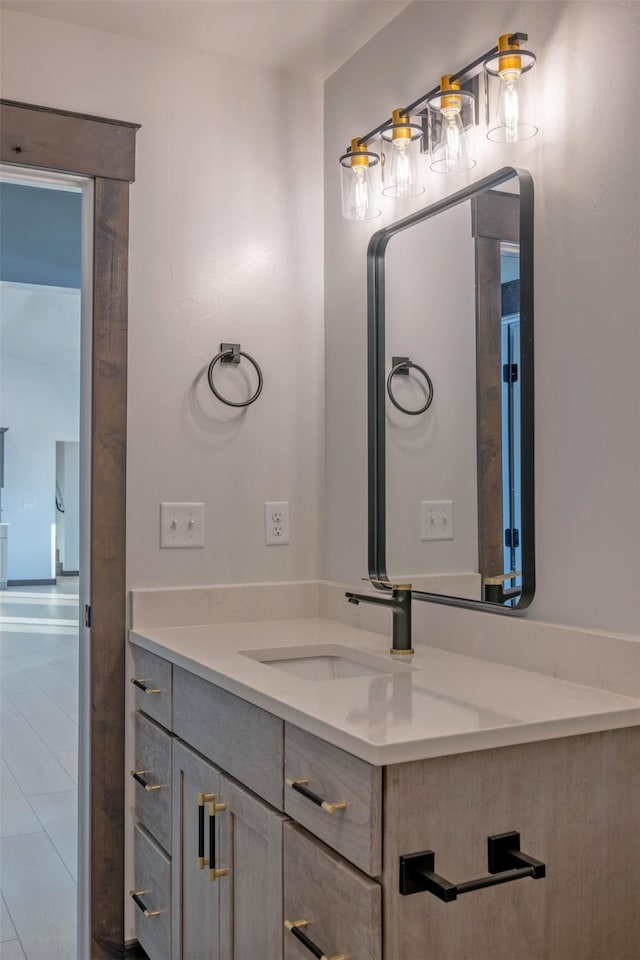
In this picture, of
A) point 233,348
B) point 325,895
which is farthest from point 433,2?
point 325,895

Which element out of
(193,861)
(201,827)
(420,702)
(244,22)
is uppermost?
(244,22)

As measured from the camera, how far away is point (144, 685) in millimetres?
2137

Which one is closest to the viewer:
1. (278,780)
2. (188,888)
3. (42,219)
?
(278,780)

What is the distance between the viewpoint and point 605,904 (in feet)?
4.40

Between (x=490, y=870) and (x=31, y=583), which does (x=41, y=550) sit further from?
(x=490, y=870)

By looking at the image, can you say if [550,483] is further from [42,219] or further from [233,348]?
[42,219]

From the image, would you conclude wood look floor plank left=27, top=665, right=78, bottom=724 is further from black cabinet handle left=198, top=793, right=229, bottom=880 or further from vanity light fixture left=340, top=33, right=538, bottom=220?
vanity light fixture left=340, top=33, right=538, bottom=220

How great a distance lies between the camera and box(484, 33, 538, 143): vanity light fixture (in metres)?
1.66

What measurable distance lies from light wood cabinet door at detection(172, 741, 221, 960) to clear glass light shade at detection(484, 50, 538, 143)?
1392 millimetres

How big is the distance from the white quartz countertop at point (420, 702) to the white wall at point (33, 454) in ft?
33.4

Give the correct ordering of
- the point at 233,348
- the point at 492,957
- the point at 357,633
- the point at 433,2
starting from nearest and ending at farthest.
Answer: the point at 492,957 → the point at 433,2 → the point at 357,633 → the point at 233,348

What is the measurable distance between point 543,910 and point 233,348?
1.59 m

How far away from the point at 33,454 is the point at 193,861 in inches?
414

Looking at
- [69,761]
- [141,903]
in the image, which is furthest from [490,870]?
[69,761]
